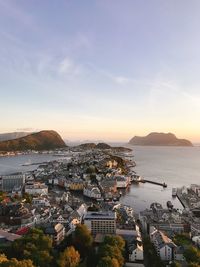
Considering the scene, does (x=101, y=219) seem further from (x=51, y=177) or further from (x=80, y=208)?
(x=51, y=177)

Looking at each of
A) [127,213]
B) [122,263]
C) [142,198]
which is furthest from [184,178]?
[122,263]

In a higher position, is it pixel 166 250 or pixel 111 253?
pixel 111 253

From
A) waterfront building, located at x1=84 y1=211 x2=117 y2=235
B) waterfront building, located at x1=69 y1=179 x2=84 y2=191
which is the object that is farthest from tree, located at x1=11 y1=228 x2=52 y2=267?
waterfront building, located at x1=69 y1=179 x2=84 y2=191

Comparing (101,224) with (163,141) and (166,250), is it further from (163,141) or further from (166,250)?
(163,141)

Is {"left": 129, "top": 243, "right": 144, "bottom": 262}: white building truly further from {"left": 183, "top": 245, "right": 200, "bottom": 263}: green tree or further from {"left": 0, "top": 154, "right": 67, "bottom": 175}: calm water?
{"left": 0, "top": 154, "right": 67, "bottom": 175}: calm water

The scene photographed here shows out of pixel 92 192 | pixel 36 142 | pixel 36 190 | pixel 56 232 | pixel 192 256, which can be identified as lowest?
pixel 92 192

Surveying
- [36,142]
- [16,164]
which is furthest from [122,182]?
[36,142]
